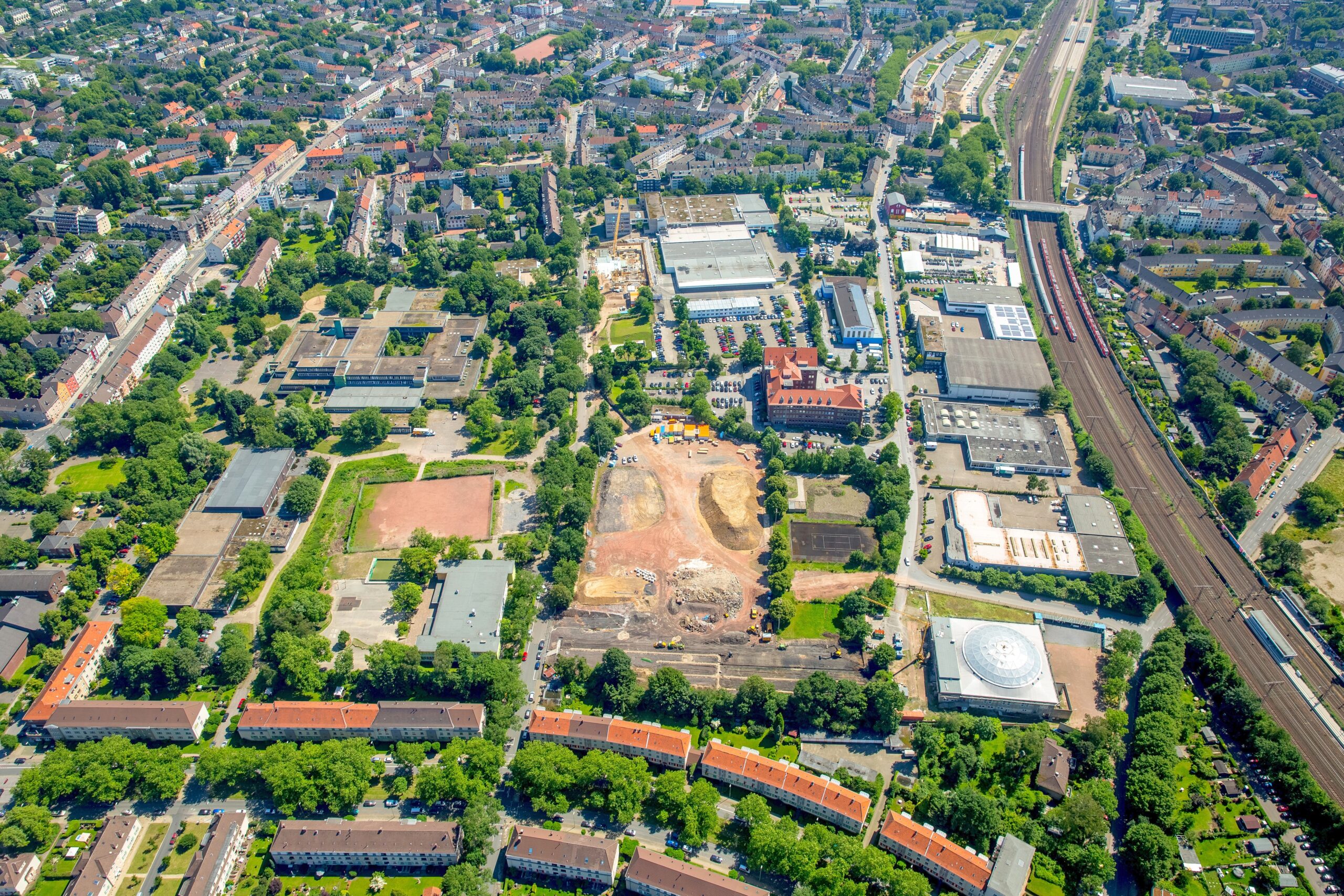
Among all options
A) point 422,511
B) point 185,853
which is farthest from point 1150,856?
point 422,511

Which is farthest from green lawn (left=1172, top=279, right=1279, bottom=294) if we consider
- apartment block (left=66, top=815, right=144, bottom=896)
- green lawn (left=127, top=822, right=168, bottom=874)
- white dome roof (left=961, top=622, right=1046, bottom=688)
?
apartment block (left=66, top=815, right=144, bottom=896)

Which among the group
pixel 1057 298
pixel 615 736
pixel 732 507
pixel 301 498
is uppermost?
pixel 1057 298

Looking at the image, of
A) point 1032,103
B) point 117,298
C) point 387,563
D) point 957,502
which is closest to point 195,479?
point 387,563

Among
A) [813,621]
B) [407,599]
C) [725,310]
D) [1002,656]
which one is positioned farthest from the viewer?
[725,310]

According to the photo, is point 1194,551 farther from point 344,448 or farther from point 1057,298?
point 344,448

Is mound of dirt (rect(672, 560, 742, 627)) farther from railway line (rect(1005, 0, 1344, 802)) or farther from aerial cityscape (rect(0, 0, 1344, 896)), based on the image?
railway line (rect(1005, 0, 1344, 802))

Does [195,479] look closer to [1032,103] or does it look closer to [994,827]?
[994,827]

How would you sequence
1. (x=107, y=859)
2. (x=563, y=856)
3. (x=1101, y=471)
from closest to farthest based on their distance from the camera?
(x=563, y=856) < (x=107, y=859) < (x=1101, y=471)
